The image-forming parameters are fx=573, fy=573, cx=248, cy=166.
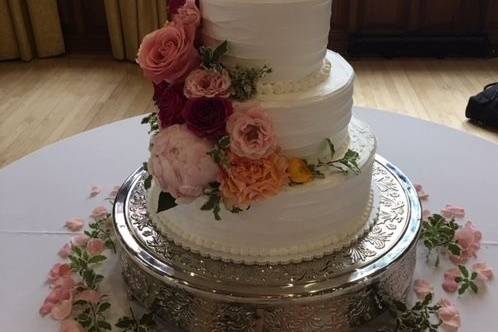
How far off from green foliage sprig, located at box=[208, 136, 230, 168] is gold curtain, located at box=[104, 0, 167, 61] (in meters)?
2.95

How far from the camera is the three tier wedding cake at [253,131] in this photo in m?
1.17

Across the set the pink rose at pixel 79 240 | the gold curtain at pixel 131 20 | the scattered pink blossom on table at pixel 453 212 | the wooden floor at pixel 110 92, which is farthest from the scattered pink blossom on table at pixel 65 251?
the gold curtain at pixel 131 20

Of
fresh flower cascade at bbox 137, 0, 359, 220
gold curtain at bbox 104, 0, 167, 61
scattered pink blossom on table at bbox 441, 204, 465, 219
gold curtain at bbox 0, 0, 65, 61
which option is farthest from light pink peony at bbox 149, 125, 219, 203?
gold curtain at bbox 0, 0, 65, 61

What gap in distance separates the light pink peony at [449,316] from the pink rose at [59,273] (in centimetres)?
98

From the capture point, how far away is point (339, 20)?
14.1 ft

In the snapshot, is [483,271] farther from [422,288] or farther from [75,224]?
[75,224]

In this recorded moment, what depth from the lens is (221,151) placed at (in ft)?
3.79

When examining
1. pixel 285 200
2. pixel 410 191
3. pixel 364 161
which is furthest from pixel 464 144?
pixel 285 200

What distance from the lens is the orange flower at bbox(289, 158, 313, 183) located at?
4.17 feet

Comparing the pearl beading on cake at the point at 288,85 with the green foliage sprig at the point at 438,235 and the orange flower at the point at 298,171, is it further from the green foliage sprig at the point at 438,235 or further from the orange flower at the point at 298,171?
the green foliage sprig at the point at 438,235

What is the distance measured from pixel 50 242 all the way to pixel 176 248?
1.69 feet

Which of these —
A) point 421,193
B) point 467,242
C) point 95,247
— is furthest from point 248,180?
point 421,193

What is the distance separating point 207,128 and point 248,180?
0.14 metres

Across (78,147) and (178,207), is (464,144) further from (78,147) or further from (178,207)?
(78,147)
